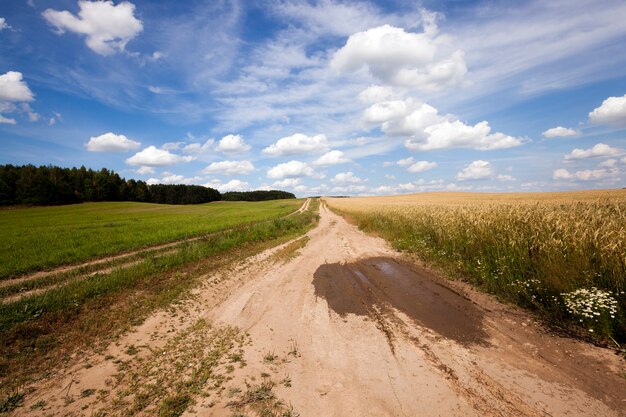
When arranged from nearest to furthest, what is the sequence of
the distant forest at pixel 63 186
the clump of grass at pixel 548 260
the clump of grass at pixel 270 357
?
1. the clump of grass at pixel 270 357
2. the clump of grass at pixel 548 260
3. the distant forest at pixel 63 186

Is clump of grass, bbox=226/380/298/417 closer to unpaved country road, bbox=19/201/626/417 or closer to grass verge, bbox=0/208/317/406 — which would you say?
unpaved country road, bbox=19/201/626/417

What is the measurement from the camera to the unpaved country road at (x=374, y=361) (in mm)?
3764

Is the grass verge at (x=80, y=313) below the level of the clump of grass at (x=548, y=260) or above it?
below

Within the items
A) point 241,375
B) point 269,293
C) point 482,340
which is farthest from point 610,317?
point 269,293

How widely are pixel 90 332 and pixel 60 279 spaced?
6104 millimetres

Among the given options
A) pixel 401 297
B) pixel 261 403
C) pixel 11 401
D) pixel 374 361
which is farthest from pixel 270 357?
pixel 401 297

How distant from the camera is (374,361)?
4.75 m

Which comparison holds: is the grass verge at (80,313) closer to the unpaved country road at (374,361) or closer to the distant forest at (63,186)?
the unpaved country road at (374,361)

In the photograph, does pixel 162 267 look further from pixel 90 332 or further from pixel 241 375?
pixel 241 375

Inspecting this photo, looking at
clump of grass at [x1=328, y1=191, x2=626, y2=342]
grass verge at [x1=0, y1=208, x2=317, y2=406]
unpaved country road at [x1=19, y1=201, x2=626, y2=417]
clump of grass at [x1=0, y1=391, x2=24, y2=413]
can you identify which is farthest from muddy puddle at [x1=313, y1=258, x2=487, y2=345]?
clump of grass at [x1=0, y1=391, x2=24, y2=413]

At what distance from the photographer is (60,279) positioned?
10.3 metres

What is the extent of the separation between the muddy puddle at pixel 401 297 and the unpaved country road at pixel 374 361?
5cm

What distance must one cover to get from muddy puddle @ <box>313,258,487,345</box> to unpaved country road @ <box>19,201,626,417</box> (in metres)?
0.05

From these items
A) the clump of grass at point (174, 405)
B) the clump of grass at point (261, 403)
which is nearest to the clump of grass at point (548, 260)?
the clump of grass at point (261, 403)
